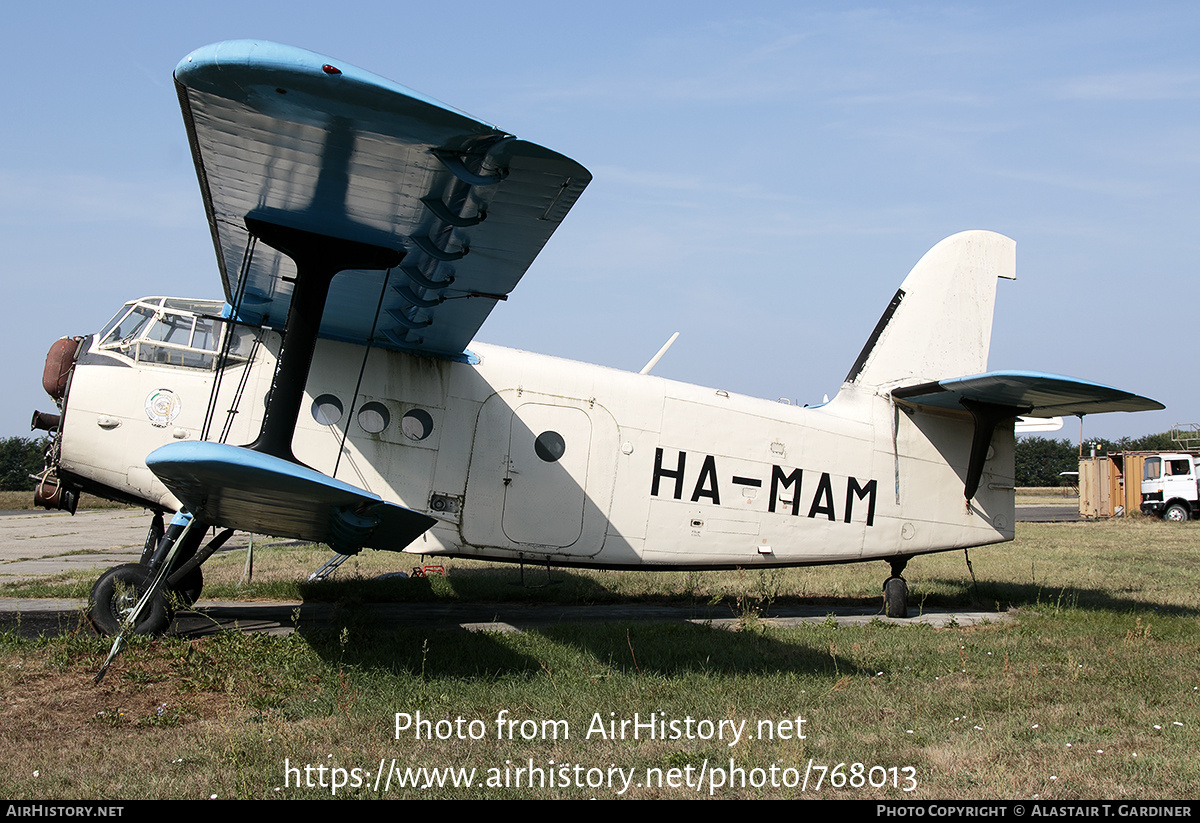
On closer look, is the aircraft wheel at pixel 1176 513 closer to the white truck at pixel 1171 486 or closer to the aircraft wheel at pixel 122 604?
the white truck at pixel 1171 486

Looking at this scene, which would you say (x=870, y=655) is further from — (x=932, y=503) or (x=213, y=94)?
(x=213, y=94)

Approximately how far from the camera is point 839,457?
9797 millimetres

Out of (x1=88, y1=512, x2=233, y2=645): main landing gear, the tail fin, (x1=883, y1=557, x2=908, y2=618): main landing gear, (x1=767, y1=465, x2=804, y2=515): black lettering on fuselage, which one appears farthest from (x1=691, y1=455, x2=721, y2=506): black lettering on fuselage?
(x1=88, y1=512, x2=233, y2=645): main landing gear

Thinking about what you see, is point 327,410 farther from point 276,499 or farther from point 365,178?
point 365,178

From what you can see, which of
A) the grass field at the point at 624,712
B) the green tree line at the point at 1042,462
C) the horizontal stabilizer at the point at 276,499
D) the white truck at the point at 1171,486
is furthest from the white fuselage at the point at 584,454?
the green tree line at the point at 1042,462

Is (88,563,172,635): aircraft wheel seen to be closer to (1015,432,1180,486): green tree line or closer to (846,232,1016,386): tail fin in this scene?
(846,232,1016,386): tail fin

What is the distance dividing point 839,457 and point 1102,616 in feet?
11.0

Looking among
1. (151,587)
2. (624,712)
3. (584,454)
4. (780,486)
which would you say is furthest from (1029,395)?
(151,587)

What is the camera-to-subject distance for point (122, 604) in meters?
7.21

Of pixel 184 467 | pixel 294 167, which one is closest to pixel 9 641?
pixel 184 467

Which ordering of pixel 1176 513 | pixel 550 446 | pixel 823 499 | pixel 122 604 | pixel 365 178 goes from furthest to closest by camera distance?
pixel 1176 513 → pixel 823 499 → pixel 550 446 → pixel 122 604 → pixel 365 178

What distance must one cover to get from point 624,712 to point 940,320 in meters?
7.13

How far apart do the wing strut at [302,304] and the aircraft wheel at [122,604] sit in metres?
1.93
